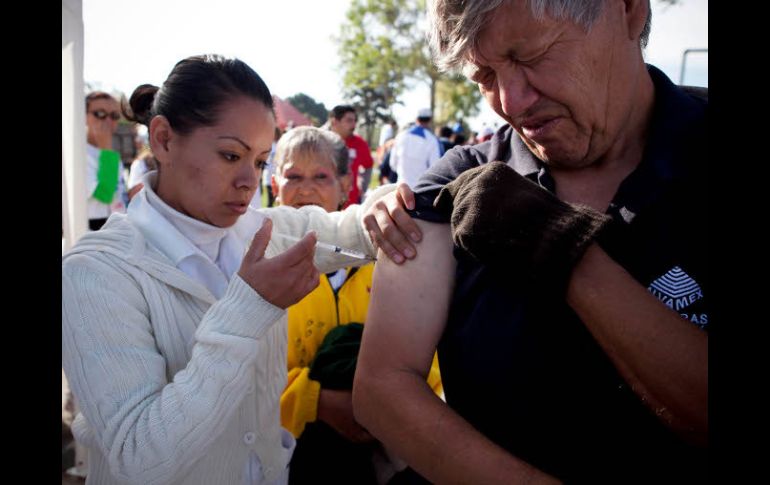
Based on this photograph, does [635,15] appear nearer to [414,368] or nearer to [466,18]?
[466,18]

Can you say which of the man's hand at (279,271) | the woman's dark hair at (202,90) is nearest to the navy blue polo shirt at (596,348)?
the man's hand at (279,271)

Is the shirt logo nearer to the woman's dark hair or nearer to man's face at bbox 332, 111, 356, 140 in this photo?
the woman's dark hair

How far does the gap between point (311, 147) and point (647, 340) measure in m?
2.11

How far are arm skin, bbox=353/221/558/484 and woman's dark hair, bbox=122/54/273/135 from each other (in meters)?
0.70

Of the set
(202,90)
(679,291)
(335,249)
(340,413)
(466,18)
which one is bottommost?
(340,413)

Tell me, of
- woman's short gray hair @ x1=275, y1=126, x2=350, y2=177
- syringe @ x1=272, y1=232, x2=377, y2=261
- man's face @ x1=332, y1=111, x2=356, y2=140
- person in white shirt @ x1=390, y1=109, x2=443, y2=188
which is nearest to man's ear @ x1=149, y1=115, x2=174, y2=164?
syringe @ x1=272, y1=232, x2=377, y2=261

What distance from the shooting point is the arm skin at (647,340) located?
925mm

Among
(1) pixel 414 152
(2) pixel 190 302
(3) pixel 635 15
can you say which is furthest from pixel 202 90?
(1) pixel 414 152

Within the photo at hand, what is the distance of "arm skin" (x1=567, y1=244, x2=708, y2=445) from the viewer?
0.93m

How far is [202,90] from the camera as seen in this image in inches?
62.4

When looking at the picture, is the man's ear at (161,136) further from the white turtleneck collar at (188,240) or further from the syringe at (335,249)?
the syringe at (335,249)

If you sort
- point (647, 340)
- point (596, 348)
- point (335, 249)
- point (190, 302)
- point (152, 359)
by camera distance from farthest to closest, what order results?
point (335, 249) < point (190, 302) < point (152, 359) < point (596, 348) < point (647, 340)
